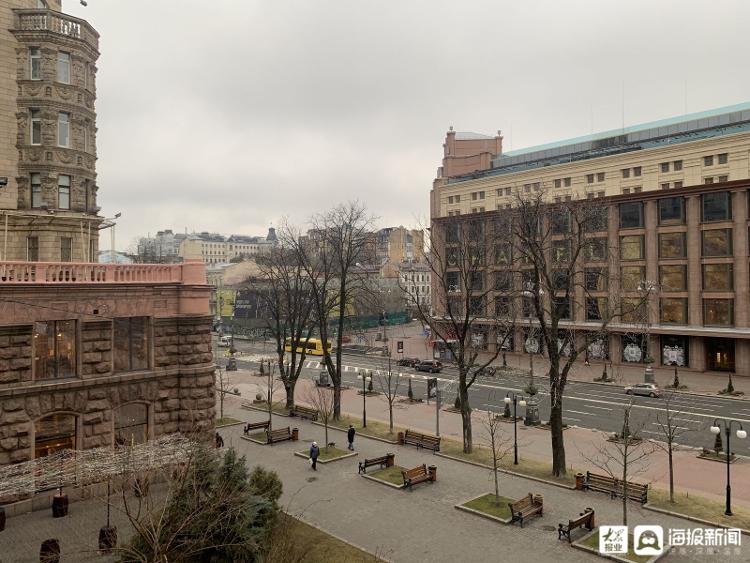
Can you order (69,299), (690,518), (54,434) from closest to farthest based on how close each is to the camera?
(690,518)
(54,434)
(69,299)

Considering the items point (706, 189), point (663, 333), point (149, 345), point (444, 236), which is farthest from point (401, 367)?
point (149, 345)

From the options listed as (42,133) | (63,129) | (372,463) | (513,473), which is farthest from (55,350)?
(513,473)

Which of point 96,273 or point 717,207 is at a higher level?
point 717,207

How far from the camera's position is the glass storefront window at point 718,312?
174 feet

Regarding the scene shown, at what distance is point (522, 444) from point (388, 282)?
324 feet

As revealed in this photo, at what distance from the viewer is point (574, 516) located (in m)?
21.2

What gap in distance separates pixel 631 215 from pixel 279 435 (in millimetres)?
45137

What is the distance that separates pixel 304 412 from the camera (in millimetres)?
38719

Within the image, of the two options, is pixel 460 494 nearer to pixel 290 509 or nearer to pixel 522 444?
pixel 290 509

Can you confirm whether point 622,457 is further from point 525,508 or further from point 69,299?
point 69,299

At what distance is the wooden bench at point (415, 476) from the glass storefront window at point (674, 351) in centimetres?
4176

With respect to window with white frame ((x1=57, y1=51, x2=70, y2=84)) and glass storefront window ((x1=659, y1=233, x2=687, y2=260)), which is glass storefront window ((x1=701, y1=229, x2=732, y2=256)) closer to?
glass storefront window ((x1=659, y1=233, x2=687, y2=260))

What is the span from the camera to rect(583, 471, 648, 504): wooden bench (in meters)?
22.2

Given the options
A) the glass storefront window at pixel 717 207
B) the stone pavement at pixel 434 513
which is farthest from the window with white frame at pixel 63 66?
the glass storefront window at pixel 717 207
